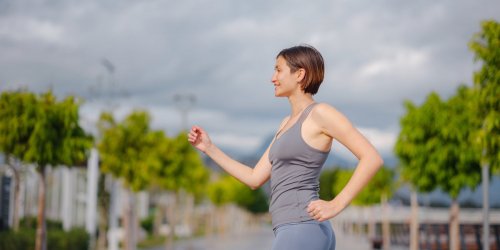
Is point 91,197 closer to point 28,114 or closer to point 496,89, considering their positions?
point 28,114

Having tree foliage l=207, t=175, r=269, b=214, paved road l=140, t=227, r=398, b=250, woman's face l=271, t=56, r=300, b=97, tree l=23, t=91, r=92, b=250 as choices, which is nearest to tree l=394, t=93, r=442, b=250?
paved road l=140, t=227, r=398, b=250

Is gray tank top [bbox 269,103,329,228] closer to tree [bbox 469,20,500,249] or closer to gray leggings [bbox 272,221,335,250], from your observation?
gray leggings [bbox 272,221,335,250]

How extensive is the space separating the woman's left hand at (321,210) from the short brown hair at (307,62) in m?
0.56

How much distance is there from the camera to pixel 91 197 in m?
27.2

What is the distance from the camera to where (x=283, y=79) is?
3078 mm

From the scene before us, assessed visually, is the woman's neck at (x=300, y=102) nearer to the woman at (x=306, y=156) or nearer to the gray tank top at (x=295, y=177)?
the woman at (x=306, y=156)

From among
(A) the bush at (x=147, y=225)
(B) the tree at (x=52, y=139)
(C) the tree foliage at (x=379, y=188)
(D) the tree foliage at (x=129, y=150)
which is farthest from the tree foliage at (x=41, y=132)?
(A) the bush at (x=147, y=225)

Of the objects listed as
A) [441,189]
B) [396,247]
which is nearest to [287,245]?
[441,189]

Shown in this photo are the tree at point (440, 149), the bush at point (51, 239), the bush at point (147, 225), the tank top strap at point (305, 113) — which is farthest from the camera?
the bush at point (147, 225)

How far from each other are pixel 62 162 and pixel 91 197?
1141 centimetres

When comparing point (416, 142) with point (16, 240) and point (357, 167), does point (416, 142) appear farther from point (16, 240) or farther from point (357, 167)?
point (357, 167)

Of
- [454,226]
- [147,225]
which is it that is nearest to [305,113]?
[454,226]

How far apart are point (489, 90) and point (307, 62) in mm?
11823

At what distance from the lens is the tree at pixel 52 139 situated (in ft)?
50.4
